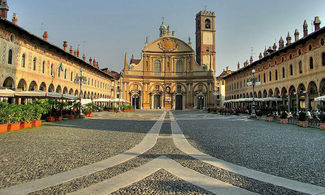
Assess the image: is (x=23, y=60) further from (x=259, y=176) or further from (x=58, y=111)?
(x=259, y=176)

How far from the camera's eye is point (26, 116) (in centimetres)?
1203

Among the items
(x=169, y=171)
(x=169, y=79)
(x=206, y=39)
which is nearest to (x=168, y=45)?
(x=169, y=79)

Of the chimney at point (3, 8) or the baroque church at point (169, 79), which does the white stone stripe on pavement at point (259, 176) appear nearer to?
the chimney at point (3, 8)

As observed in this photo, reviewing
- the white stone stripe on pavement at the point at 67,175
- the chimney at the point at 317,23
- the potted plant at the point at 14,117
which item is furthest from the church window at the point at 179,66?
the white stone stripe on pavement at the point at 67,175

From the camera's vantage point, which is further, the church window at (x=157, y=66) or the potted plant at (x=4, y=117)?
the church window at (x=157, y=66)

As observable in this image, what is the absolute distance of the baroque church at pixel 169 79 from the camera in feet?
180

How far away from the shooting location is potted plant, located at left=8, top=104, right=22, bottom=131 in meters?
10.8

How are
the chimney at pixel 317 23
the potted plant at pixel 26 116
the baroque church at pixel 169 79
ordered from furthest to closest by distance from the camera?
the baroque church at pixel 169 79
the chimney at pixel 317 23
the potted plant at pixel 26 116

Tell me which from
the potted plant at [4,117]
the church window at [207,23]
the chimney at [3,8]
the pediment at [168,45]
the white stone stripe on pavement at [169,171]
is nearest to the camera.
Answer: the white stone stripe on pavement at [169,171]

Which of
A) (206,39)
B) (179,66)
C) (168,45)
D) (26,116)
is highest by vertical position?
(206,39)

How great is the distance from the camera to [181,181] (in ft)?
12.4

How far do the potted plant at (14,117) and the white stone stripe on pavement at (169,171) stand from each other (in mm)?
9626

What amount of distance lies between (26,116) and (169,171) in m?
11.2

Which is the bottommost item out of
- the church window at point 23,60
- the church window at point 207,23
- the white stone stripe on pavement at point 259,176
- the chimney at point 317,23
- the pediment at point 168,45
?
the white stone stripe on pavement at point 259,176
